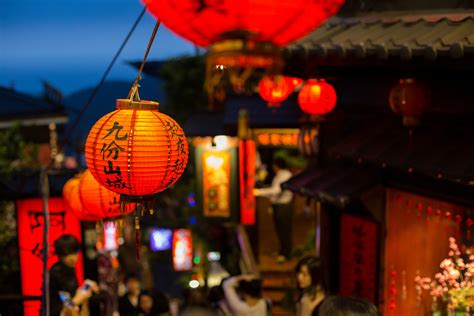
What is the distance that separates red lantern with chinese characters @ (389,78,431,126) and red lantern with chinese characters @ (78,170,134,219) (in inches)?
158

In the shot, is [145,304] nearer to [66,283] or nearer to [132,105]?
[66,283]

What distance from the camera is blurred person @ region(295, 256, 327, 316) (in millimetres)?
6428

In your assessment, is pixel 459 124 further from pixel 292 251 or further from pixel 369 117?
pixel 292 251

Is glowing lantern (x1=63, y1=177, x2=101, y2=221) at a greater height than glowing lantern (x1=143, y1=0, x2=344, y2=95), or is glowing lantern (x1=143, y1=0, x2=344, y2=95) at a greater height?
glowing lantern (x1=143, y1=0, x2=344, y2=95)

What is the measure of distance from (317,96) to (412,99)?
1.92 metres

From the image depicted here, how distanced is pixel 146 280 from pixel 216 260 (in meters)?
4.73

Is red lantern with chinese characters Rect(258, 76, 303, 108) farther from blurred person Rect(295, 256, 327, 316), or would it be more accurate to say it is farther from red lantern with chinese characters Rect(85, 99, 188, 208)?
red lantern with chinese characters Rect(85, 99, 188, 208)

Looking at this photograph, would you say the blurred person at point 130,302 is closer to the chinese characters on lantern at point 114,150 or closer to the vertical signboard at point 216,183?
the chinese characters on lantern at point 114,150

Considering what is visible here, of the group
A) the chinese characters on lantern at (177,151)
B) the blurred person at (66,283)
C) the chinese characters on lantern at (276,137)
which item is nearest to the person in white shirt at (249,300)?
the blurred person at (66,283)

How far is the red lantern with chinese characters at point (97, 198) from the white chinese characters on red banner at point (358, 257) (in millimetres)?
4281

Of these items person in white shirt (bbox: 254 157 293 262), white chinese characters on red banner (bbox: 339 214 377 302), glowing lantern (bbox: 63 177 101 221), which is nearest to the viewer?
glowing lantern (bbox: 63 177 101 221)

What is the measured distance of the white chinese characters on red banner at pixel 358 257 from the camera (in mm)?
7918

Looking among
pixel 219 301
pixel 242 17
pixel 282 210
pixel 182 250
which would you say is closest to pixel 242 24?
pixel 242 17

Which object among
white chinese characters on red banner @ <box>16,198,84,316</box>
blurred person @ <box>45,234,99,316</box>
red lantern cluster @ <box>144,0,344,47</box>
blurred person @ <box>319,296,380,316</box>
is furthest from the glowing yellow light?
red lantern cluster @ <box>144,0,344,47</box>
